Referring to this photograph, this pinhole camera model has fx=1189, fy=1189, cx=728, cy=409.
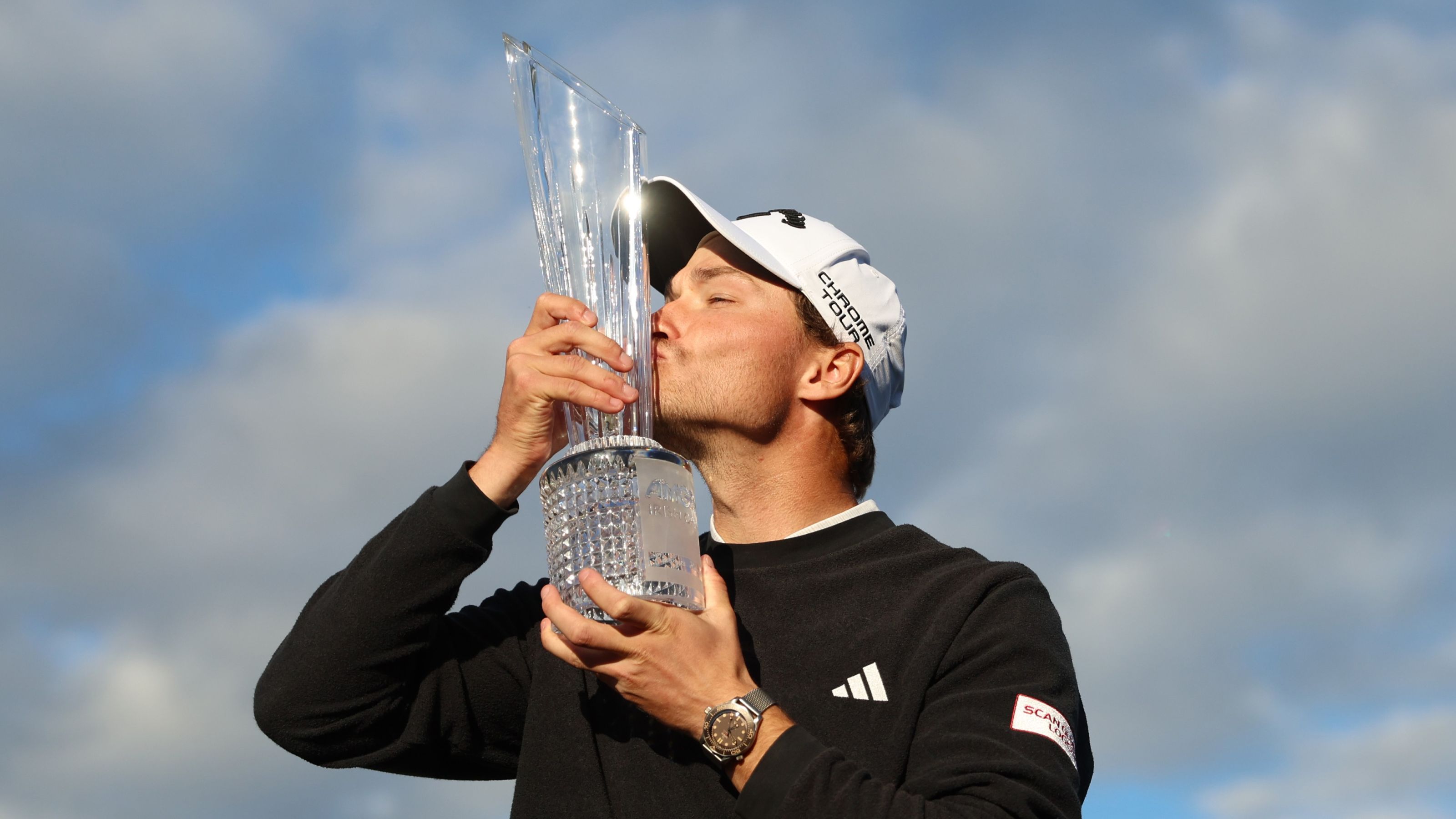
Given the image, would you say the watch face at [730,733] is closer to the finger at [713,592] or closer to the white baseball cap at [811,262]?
the finger at [713,592]

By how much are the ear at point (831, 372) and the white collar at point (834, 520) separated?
44cm

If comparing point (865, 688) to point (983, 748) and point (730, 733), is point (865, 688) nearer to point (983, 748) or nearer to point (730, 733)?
point (983, 748)

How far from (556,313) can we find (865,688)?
4.36 ft

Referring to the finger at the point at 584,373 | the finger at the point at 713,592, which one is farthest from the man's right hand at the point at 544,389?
the finger at the point at 713,592

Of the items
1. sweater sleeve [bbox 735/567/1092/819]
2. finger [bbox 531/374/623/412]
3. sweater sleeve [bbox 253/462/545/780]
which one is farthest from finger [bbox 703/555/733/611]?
sweater sleeve [bbox 253/462/545/780]

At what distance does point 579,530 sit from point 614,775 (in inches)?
37.9

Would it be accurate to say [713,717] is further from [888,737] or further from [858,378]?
[858,378]

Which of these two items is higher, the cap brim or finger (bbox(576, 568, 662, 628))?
the cap brim

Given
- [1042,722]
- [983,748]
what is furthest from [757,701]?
[1042,722]

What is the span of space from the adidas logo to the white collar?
0.68 m

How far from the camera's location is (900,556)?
12.3 feet

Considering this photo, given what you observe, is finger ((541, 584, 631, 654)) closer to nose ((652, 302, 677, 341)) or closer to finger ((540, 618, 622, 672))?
finger ((540, 618, 622, 672))

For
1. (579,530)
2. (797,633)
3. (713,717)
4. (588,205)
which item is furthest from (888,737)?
(588,205)

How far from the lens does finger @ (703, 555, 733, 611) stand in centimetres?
279
